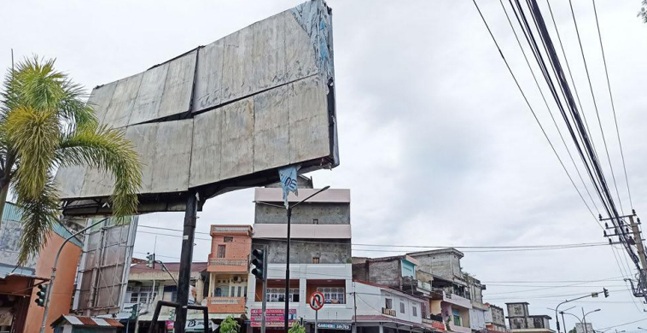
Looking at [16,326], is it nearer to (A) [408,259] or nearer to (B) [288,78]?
(B) [288,78]

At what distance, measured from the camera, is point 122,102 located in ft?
49.7

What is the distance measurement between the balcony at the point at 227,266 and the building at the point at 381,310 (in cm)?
874

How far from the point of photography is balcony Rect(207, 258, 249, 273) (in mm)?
35625

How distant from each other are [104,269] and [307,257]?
63.5 feet

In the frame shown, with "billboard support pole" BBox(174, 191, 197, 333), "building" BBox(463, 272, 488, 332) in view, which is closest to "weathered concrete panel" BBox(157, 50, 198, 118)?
"billboard support pole" BBox(174, 191, 197, 333)

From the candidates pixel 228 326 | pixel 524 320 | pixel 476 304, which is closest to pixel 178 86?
pixel 228 326

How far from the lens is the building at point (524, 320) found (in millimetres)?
63900

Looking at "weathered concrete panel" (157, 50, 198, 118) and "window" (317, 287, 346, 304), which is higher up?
"weathered concrete panel" (157, 50, 198, 118)

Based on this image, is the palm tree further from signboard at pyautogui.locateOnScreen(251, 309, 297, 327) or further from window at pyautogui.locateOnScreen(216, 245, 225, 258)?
window at pyautogui.locateOnScreen(216, 245, 225, 258)

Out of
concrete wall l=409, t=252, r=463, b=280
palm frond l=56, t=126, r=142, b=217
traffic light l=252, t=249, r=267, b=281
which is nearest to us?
palm frond l=56, t=126, r=142, b=217

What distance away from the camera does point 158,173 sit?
43.3 feet

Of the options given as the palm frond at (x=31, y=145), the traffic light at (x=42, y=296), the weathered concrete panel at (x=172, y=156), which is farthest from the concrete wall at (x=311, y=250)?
the palm frond at (x=31, y=145)

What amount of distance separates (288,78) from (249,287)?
1028 inches

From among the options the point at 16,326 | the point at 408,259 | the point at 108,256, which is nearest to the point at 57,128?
the point at 16,326
